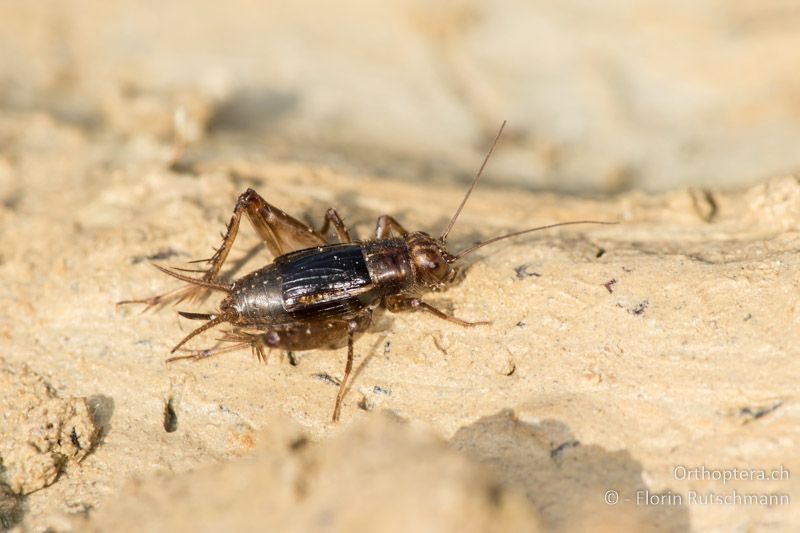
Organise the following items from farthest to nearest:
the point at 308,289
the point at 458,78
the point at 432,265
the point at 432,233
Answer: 1. the point at 458,78
2. the point at 432,233
3. the point at 432,265
4. the point at 308,289

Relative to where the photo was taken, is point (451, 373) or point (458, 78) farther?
point (458, 78)

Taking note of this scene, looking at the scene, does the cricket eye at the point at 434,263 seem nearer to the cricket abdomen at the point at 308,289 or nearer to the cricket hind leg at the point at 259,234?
the cricket abdomen at the point at 308,289

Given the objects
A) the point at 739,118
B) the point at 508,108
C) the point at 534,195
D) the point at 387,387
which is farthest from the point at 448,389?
the point at 739,118

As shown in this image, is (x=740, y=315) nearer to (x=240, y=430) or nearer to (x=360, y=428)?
(x=360, y=428)

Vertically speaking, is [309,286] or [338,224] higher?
[338,224]

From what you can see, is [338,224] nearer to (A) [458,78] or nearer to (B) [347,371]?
(B) [347,371]

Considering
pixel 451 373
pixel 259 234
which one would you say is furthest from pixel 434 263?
pixel 259 234

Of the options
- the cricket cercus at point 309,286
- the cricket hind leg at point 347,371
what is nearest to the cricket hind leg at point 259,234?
the cricket cercus at point 309,286

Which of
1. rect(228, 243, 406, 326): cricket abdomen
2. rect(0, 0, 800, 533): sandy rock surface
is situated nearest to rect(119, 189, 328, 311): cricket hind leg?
rect(0, 0, 800, 533): sandy rock surface
